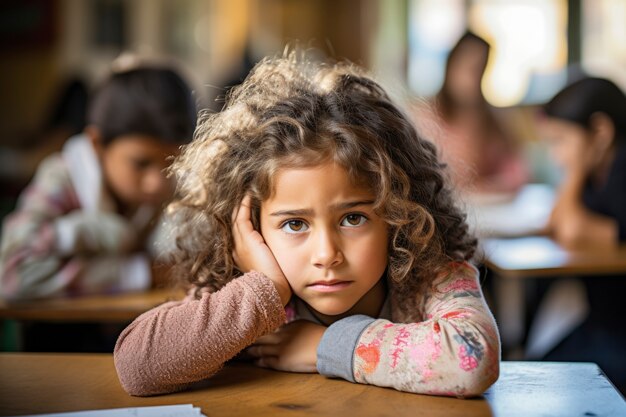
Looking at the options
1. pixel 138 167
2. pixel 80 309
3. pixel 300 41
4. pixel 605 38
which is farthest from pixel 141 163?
pixel 300 41

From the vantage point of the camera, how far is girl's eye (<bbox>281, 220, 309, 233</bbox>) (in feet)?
3.62

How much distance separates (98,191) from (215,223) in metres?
1.07

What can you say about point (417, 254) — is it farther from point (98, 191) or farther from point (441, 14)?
point (441, 14)

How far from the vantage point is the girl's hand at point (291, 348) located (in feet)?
3.67

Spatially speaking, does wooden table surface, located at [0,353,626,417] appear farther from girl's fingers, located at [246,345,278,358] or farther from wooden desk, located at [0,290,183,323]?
wooden desk, located at [0,290,183,323]

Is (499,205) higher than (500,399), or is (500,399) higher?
(500,399)

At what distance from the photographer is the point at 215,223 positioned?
1.20 metres

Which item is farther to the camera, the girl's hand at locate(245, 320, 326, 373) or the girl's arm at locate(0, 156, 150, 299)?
the girl's arm at locate(0, 156, 150, 299)

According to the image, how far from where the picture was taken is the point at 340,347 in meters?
1.08

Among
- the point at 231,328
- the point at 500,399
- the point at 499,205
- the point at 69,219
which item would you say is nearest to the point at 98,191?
the point at 69,219

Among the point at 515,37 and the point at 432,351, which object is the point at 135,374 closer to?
the point at 432,351

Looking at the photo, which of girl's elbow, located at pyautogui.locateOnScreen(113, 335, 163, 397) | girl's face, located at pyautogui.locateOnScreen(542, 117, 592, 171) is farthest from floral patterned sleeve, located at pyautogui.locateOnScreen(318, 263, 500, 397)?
girl's face, located at pyautogui.locateOnScreen(542, 117, 592, 171)

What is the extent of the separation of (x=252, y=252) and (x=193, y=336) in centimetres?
15

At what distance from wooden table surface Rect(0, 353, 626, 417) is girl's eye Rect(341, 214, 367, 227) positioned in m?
0.20
